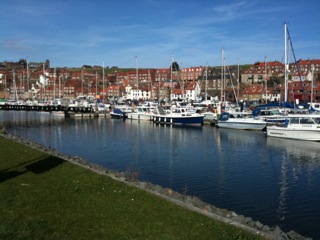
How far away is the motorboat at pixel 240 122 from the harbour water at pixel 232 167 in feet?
23.8

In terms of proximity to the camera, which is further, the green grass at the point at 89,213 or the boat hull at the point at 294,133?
the boat hull at the point at 294,133

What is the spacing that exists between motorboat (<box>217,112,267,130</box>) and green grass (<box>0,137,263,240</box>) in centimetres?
4315

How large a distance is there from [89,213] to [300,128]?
3733cm

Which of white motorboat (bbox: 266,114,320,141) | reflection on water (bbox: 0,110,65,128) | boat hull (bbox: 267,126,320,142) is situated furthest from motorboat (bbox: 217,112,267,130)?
reflection on water (bbox: 0,110,65,128)

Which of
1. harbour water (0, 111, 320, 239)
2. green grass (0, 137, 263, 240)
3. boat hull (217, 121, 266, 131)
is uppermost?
green grass (0, 137, 263, 240)

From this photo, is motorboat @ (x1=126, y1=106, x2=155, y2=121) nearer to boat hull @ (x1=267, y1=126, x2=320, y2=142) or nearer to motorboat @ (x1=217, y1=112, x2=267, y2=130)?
motorboat @ (x1=217, y1=112, x2=267, y2=130)

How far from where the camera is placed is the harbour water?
1759cm

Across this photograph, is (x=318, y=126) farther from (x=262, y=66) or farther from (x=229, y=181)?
(x=262, y=66)

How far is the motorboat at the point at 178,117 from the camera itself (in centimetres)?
6562

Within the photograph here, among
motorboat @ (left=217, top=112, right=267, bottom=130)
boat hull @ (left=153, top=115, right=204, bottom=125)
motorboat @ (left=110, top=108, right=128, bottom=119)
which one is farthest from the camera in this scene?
motorboat @ (left=110, top=108, right=128, bottom=119)

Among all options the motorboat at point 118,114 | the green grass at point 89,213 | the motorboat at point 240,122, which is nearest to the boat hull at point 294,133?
the motorboat at point 240,122

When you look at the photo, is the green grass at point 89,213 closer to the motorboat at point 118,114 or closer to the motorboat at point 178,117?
the motorboat at point 178,117

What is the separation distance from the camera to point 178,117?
67.4 meters

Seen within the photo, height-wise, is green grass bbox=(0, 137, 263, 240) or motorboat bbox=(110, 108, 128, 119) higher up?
green grass bbox=(0, 137, 263, 240)
